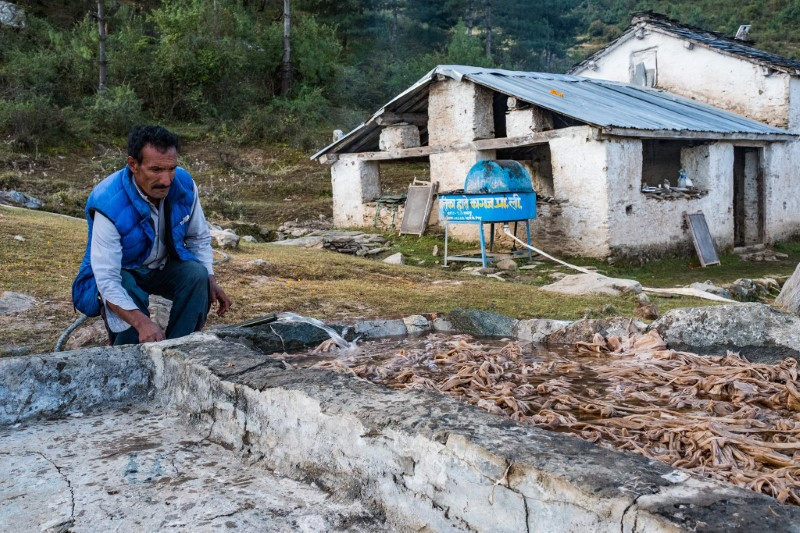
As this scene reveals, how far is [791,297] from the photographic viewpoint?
7.27 meters

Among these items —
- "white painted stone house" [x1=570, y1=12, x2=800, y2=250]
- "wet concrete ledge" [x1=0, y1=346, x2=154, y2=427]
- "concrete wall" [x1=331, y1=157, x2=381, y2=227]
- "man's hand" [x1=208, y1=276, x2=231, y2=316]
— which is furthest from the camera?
"white painted stone house" [x1=570, y1=12, x2=800, y2=250]

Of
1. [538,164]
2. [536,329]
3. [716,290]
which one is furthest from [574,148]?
[536,329]

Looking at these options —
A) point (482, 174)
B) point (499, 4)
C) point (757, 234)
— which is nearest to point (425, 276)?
point (482, 174)

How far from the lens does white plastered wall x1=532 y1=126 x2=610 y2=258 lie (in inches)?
500

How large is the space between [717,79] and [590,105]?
6276 millimetres

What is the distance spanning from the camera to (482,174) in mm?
12656

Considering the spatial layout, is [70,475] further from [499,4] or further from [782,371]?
[499,4]

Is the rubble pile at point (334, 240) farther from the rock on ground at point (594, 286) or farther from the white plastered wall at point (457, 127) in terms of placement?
the rock on ground at point (594, 286)

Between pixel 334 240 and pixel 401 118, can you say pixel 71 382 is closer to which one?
pixel 334 240

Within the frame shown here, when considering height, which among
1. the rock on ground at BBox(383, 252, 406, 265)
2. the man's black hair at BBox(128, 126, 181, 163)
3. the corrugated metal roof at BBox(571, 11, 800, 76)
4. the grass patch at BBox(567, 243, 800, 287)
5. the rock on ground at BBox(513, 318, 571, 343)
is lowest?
the grass patch at BBox(567, 243, 800, 287)

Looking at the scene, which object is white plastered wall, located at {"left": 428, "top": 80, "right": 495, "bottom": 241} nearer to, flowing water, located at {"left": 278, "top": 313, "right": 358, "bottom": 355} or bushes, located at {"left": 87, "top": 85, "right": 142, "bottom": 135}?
flowing water, located at {"left": 278, "top": 313, "right": 358, "bottom": 355}

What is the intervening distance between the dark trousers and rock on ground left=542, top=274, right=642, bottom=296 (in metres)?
5.51

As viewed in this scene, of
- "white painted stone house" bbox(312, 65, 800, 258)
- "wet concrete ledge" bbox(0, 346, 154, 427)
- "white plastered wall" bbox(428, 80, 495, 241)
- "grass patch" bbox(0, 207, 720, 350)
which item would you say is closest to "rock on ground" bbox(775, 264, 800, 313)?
"grass patch" bbox(0, 207, 720, 350)


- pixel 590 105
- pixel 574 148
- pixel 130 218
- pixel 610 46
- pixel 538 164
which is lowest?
pixel 130 218
